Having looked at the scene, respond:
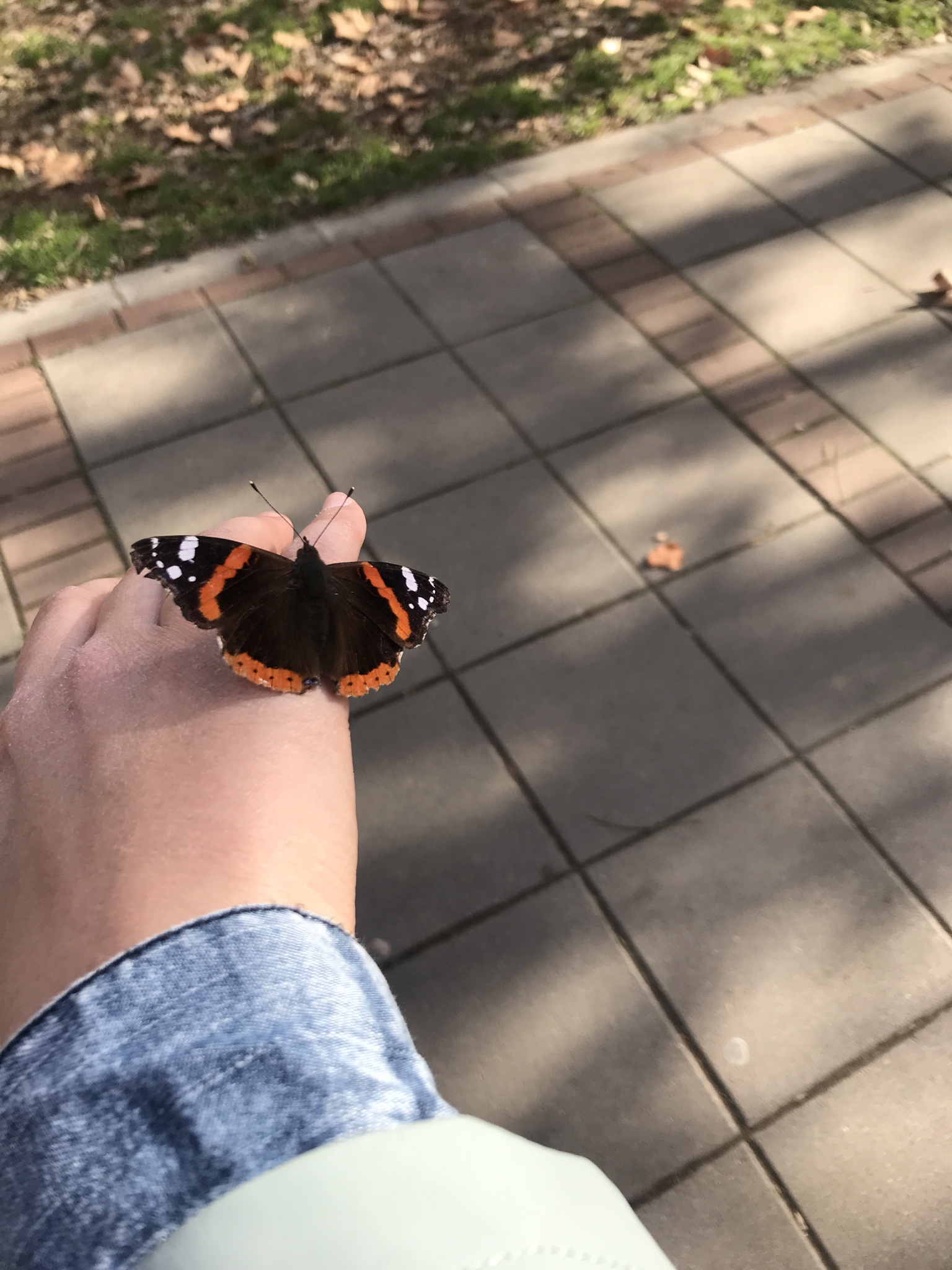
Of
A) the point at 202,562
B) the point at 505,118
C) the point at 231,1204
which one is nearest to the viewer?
the point at 231,1204

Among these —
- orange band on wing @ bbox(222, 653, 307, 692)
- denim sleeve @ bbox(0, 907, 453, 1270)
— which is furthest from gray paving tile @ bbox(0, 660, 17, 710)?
denim sleeve @ bbox(0, 907, 453, 1270)

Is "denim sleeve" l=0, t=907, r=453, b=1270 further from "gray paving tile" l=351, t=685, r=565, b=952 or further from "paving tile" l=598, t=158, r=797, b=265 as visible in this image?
"paving tile" l=598, t=158, r=797, b=265

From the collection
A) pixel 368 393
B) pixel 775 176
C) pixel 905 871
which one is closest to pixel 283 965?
pixel 905 871

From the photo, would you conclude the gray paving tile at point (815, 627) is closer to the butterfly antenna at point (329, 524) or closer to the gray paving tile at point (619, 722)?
the gray paving tile at point (619, 722)

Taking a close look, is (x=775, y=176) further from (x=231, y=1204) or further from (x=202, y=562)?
(x=231, y=1204)

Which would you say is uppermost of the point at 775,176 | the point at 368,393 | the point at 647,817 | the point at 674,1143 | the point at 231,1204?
the point at 231,1204

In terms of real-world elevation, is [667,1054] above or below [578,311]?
below

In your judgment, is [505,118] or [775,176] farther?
[505,118]

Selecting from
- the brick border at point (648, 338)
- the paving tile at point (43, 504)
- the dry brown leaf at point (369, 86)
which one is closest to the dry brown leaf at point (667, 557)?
the brick border at point (648, 338)
